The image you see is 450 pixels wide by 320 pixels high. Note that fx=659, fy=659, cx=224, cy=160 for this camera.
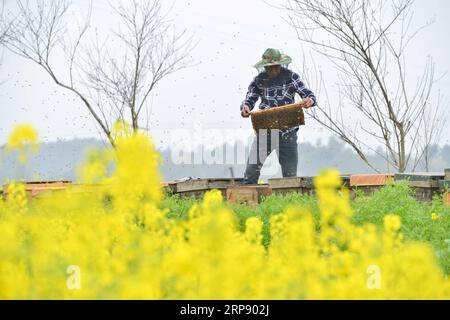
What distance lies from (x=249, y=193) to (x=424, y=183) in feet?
6.34

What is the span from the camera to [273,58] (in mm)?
8312

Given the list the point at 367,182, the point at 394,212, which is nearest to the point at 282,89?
the point at 367,182

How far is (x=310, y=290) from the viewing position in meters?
1.68

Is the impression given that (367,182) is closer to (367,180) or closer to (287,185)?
(367,180)

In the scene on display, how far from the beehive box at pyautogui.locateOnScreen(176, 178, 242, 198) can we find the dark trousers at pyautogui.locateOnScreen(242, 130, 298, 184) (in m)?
0.42

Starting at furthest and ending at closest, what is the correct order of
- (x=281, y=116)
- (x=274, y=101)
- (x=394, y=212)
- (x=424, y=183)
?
(x=274, y=101) < (x=281, y=116) < (x=424, y=183) < (x=394, y=212)

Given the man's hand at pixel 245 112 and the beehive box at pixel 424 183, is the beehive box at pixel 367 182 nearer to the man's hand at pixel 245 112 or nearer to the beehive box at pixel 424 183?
the beehive box at pixel 424 183

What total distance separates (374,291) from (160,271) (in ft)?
1.95

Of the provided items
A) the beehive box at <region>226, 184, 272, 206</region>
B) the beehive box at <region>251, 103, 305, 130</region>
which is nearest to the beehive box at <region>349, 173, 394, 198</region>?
the beehive box at <region>226, 184, 272, 206</region>

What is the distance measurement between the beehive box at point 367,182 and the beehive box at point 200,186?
1.45 m

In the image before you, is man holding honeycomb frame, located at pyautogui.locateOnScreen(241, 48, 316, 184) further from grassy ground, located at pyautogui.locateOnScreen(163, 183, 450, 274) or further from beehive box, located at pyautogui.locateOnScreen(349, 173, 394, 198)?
grassy ground, located at pyautogui.locateOnScreen(163, 183, 450, 274)

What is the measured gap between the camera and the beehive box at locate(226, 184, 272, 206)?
7.46 meters

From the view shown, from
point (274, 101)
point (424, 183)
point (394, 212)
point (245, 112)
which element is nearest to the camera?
point (394, 212)

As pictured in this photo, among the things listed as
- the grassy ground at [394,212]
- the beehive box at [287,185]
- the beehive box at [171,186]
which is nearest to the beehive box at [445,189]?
the grassy ground at [394,212]
